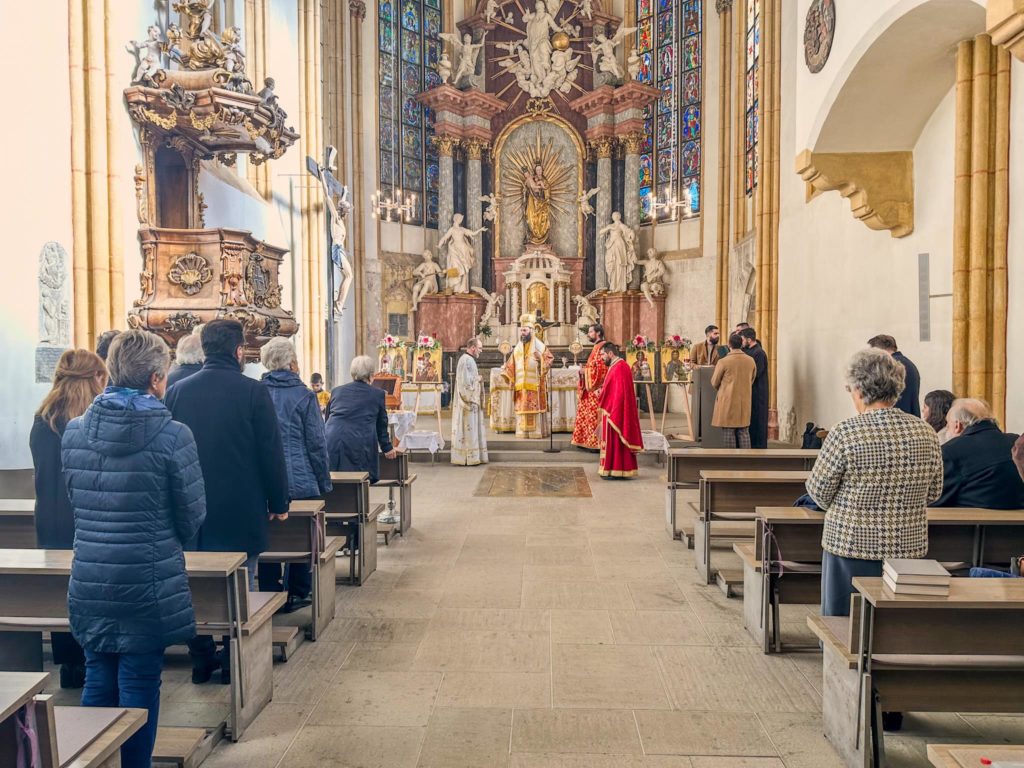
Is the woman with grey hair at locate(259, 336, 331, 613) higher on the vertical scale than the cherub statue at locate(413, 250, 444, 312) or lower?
lower

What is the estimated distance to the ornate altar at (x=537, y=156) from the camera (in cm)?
2100

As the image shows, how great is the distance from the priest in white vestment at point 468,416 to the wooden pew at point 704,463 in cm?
457

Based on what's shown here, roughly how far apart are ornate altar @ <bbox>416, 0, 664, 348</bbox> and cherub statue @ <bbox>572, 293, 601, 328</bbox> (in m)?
0.25

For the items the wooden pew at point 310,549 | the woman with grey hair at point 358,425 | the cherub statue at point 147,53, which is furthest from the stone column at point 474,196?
the wooden pew at point 310,549

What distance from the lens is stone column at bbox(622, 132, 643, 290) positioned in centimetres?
2097

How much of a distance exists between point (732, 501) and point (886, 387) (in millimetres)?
2746

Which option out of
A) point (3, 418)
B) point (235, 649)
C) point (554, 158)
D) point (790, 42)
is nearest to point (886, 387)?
point (235, 649)

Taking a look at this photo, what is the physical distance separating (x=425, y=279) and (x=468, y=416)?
10025mm

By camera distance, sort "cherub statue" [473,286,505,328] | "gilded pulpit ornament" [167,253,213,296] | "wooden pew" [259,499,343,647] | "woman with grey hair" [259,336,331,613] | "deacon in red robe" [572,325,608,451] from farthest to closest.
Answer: "cherub statue" [473,286,505,328] < "deacon in red robe" [572,325,608,451] < "gilded pulpit ornament" [167,253,213,296] < "woman with grey hair" [259,336,331,613] < "wooden pew" [259,499,343,647]

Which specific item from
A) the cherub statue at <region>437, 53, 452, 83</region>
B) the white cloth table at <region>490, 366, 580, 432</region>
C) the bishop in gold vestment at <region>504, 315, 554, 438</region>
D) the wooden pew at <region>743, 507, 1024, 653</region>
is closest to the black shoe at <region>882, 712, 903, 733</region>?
the wooden pew at <region>743, 507, 1024, 653</region>

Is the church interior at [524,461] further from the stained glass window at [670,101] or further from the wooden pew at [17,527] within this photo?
the stained glass window at [670,101]

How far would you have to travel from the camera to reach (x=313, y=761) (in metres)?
3.24

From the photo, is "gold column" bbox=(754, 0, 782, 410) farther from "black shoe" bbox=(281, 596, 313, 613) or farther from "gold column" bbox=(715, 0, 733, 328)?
"black shoe" bbox=(281, 596, 313, 613)

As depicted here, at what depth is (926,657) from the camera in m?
3.17
